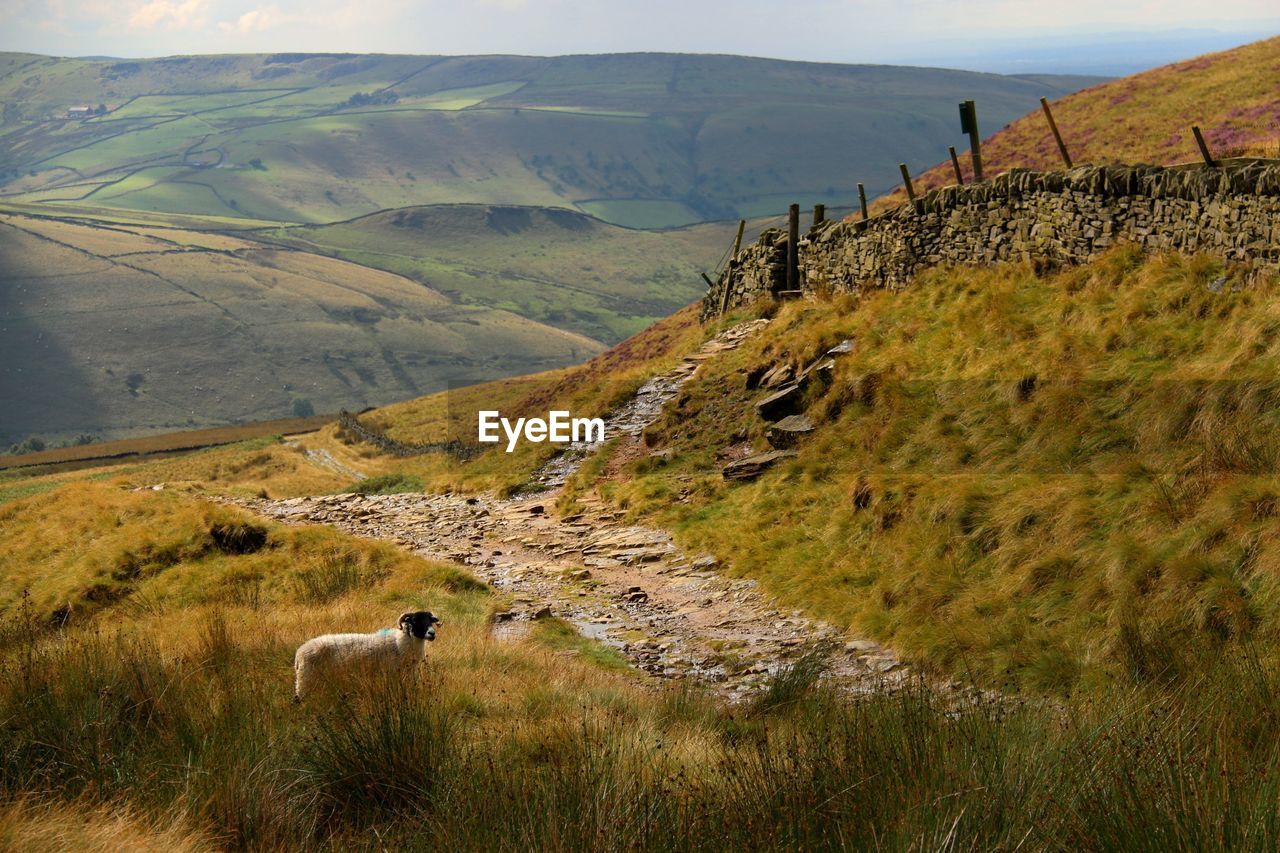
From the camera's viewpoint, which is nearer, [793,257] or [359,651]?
[359,651]

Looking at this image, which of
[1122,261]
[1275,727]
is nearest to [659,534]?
[1122,261]

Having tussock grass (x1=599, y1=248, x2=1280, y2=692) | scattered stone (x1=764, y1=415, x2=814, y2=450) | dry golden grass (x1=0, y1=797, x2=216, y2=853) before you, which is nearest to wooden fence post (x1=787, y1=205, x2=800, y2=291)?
tussock grass (x1=599, y1=248, x2=1280, y2=692)

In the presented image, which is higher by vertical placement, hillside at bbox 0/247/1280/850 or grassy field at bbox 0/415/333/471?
hillside at bbox 0/247/1280/850

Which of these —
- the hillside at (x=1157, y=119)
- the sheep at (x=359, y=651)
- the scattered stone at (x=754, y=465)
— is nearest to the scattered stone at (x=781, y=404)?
the scattered stone at (x=754, y=465)

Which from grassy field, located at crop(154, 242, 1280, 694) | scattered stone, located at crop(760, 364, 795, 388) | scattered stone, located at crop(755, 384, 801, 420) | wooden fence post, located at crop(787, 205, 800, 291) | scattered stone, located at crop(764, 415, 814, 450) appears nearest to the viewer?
grassy field, located at crop(154, 242, 1280, 694)

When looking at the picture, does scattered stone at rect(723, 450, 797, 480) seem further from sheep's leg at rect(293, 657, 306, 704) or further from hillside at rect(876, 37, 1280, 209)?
hillside at rect(876, 37, 1280, 209)

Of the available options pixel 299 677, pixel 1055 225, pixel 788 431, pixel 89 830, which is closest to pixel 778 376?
pixel 788 431

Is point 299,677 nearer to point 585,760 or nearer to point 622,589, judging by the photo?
point 585,760
